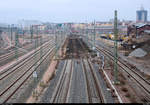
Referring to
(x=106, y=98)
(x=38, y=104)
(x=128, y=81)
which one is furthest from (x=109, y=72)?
(x=38, y=104)

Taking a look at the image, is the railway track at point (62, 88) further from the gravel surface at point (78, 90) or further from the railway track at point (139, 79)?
the railway track at point (139, 79)

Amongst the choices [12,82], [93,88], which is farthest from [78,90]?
[12,82]

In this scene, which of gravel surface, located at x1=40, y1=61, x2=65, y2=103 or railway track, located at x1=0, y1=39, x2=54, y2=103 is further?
railway track, located at x1=0, y1=39, x2=54, y2=103

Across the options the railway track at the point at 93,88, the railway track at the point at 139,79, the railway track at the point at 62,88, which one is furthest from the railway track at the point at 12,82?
the railway track at the point at 139,79

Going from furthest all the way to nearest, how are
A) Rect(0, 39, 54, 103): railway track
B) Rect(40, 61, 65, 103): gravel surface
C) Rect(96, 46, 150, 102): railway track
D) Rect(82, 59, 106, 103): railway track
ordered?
Rect(96, 46, 150, 102): railway track, Rect(0, 39, 54, 103): railway track, Rect(82, 59, 106, 103): railway track, Rect(40, 61, 65, 103): gravel surface

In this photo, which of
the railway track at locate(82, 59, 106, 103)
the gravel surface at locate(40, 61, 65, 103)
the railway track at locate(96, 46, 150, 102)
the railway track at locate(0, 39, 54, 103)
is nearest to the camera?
the gravel surface at locate(40, 61, 65, 103)

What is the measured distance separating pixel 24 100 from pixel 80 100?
350 centimetres

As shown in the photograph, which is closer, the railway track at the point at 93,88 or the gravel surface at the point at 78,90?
the gravel surface at the point at 78,90

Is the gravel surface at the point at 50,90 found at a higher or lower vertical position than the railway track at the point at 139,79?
lower

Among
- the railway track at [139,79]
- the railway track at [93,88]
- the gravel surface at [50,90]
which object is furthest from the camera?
the railway track at [139,79]

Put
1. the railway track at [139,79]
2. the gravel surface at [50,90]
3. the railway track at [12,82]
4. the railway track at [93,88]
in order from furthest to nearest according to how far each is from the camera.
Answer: the railway track at [139,79] → the railway track at [12,82] → the railway track at [93,88] → the gravel surface at [50,90]

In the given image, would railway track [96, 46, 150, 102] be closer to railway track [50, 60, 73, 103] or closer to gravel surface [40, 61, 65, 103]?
railway track [50, 60, 73, 103]

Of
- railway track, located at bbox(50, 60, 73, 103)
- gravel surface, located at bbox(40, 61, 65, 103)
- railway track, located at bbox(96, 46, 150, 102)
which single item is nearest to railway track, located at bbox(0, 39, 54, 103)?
gravel surface, located at bbox(40, 61, 65, 103)

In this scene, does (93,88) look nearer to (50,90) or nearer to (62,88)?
(62,88)
